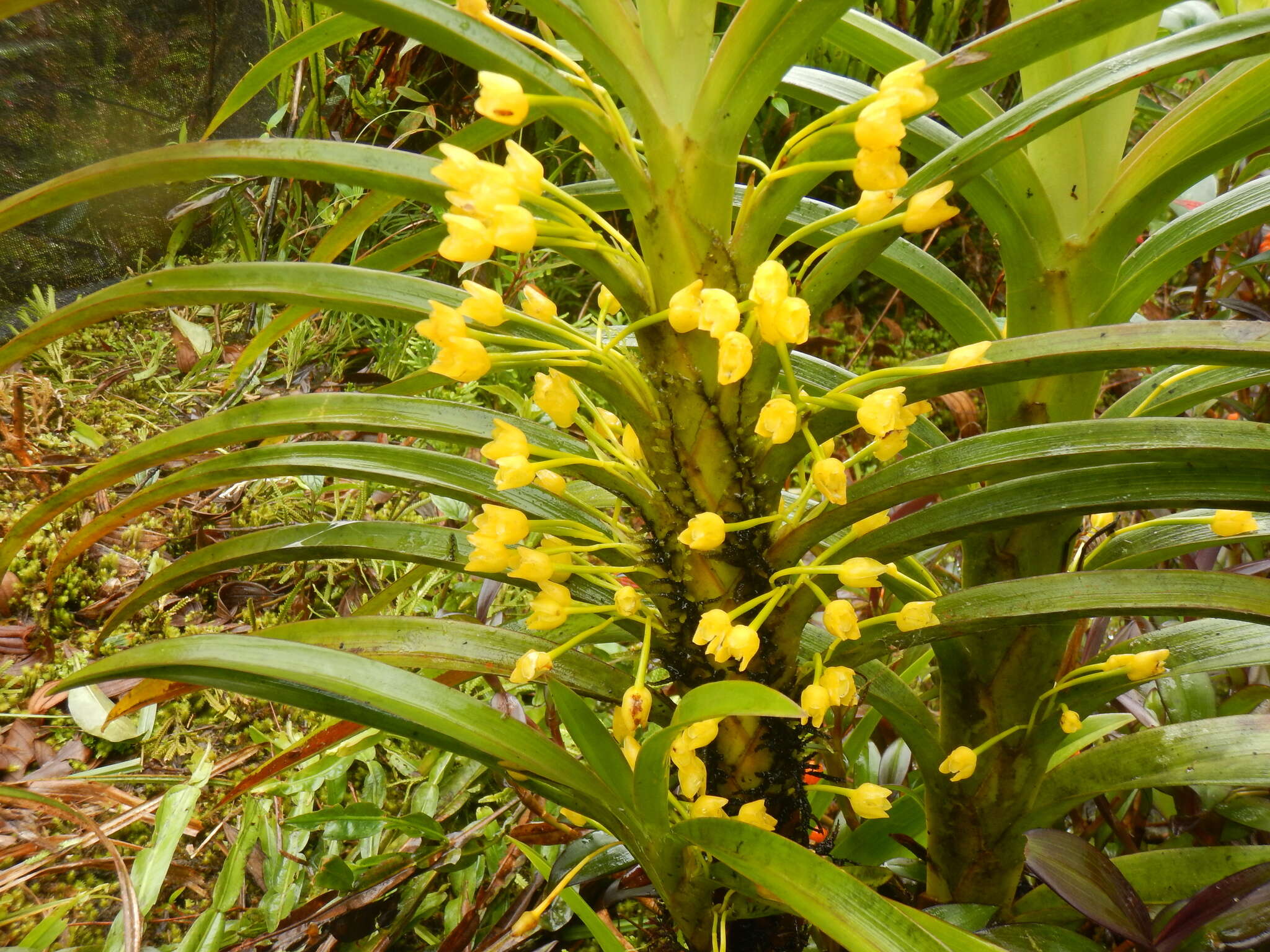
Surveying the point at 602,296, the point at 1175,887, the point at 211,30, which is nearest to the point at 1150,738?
the point at 1175,887

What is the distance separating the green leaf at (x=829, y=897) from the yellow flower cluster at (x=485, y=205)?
333 millimetres

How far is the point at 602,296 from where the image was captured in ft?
1.93

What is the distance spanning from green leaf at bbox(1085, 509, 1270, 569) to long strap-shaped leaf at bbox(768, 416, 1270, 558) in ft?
0.59

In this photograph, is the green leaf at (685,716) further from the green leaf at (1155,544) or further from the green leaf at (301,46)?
the green leaf at (301,46)

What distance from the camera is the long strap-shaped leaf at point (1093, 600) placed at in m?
0.48

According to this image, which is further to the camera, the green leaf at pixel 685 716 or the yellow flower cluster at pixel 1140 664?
the yellow flower cluster at pixel 1140 664

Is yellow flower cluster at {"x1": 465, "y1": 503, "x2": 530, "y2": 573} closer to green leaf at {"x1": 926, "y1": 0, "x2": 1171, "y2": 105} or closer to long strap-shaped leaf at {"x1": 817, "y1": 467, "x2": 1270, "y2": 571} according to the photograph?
long strap-shaped leaf at {"x1": 817, "y1": 467, "x2": 1270, "y2": 571}

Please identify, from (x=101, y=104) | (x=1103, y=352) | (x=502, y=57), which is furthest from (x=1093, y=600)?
(x=101, y=104)

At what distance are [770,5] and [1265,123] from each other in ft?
0.99

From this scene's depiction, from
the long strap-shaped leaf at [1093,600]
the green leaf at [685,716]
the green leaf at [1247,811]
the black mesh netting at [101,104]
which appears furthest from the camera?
the black mesh netting at [101,104]

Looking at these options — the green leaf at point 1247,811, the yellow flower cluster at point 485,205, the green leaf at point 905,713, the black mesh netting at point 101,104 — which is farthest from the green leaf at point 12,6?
the black mesh netting at point 101,104

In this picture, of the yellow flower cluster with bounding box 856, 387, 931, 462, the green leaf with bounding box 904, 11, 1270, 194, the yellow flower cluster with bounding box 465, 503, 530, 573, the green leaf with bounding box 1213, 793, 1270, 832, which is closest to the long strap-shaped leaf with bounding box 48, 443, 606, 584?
the yellow flower cluster with bounding box 465, 503, 530, 573

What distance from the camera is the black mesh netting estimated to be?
58.2 inches

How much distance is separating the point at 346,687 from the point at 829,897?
0.91 ft
